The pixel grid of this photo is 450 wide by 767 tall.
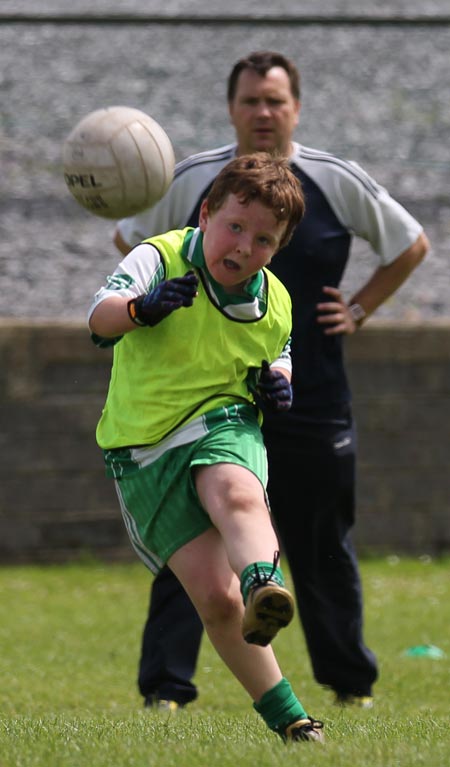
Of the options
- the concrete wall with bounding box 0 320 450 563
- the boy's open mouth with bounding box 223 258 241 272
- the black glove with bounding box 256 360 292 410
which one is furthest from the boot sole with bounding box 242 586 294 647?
the concrete wall with bounding box 0 320 450 563

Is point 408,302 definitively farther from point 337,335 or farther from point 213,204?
point 213,204

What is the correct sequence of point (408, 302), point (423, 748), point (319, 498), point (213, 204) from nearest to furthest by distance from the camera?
point (423, 748) < point (213, 204) < point (319, 498) < point (408, 302)

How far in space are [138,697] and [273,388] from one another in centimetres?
247

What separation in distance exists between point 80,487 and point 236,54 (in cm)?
589

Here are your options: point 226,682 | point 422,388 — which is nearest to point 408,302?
point 422,388

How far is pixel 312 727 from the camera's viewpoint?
429 centimetres

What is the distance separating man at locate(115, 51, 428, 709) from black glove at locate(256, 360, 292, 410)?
1357 mm

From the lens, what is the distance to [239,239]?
4555mm

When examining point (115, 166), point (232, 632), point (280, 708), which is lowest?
point (280, 708)

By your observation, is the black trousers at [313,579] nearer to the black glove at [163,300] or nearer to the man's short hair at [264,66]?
the man's short hair at [264,66]

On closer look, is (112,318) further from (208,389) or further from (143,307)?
(208,389)

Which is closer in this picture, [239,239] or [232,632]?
[232,632]

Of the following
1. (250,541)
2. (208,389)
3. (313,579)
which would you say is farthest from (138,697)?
(250,541)

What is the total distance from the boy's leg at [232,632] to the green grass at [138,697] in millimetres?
108
